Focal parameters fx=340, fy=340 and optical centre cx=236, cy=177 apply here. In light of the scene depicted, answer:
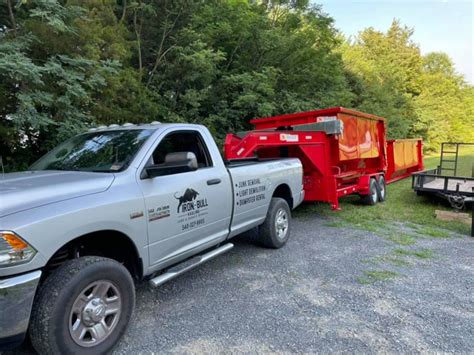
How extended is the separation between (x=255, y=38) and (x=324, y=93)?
4615 millimetres

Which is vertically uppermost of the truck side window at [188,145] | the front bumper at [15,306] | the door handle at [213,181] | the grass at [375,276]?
the truck side window at [188,145]

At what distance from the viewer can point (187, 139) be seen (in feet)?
13.6

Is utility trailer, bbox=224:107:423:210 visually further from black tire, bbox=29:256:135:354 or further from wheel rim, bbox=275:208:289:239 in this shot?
black tire, bbox=29:256:135:354

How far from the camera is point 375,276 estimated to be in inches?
171

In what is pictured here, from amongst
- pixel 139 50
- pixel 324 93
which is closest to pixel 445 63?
pixel 324 93

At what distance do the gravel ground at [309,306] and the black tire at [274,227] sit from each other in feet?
0.56

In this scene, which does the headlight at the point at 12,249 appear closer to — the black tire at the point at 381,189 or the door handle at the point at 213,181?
the door handle at the point at 213,181

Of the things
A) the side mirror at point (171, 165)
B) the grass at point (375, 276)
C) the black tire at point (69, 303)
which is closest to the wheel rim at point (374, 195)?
the grass at point (375, 276)

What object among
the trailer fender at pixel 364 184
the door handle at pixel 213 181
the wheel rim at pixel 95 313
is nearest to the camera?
the wheel rim at pixel 95 313

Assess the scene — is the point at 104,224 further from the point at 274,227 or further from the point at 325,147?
the point at 325,147

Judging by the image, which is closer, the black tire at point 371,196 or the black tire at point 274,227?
the black tire at point 274,227

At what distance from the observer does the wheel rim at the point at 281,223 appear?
5.37 metres

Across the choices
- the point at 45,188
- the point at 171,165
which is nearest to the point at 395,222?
the point at 171,165

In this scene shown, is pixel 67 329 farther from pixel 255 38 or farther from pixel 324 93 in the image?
pixel 324 93
